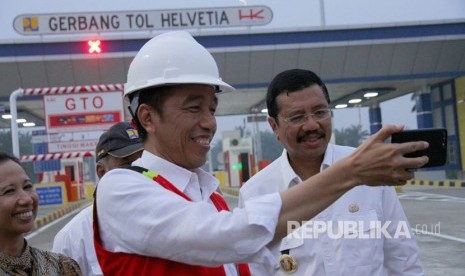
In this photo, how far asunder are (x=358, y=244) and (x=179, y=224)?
4.20ft

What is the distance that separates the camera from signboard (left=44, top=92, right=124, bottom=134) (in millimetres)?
7820

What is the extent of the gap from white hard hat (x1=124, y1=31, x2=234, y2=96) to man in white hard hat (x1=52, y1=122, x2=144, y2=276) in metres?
1.16

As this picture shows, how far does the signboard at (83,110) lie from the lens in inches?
308

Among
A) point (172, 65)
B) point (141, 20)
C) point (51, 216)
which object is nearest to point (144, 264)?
point (172, 65)

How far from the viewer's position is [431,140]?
4.86ft

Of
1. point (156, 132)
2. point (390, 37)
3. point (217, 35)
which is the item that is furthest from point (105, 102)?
point (390, 37)

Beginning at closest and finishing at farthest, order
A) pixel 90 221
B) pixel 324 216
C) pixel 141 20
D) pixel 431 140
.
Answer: pixel 431 140 → pixel 324 216 → pixel 90 221 → pixel 141 20

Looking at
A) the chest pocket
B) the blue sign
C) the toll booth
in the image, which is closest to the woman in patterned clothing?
the chest pocket

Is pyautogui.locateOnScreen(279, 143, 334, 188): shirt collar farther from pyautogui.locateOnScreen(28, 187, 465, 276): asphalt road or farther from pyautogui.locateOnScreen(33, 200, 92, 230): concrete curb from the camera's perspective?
pyautogui.locateOnScreen(33, 200, 92, 230): concrete curb

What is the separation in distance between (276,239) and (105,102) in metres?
6.80

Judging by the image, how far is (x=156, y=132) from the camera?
1.69 m

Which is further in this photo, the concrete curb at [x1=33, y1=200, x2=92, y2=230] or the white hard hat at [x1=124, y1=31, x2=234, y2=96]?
the concrete curb at [x1=33, y1=200, x2=92, y2=230]
